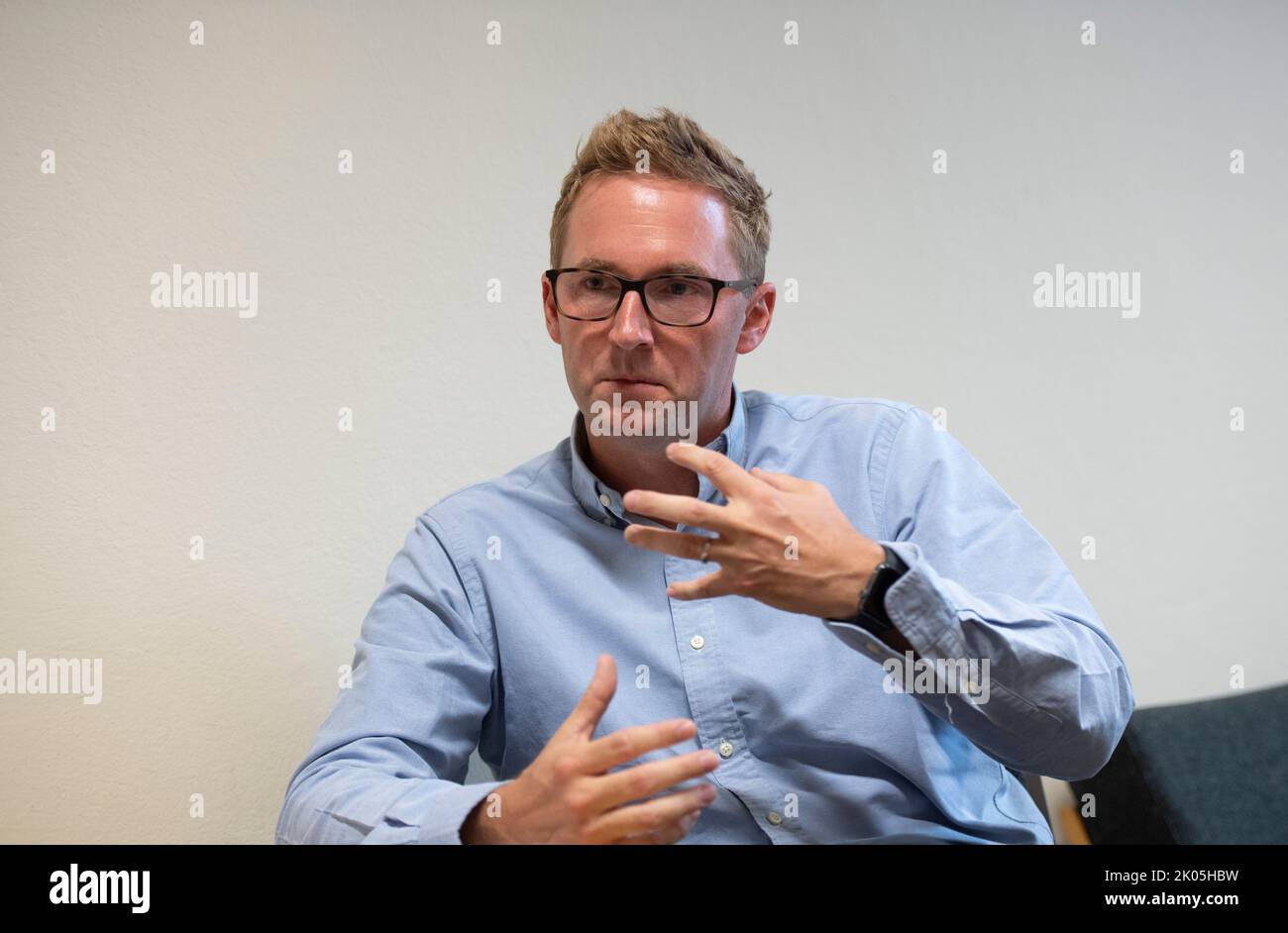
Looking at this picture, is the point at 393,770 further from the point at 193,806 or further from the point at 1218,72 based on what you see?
the point at 1218,72

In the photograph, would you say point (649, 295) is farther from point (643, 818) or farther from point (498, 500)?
point (643, 818)

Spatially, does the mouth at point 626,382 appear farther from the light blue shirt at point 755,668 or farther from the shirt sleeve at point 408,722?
the shirt sleeve at point 408,722

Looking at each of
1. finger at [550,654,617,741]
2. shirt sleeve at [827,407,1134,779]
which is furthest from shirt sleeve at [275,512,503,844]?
shirt sleeve at [827,407,1134,779]

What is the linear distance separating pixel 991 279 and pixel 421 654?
1353mm

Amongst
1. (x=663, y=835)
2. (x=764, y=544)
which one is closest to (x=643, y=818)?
(x=663, y=835)

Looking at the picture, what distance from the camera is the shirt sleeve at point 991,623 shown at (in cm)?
112

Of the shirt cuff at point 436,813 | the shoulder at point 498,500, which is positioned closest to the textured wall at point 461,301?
the shoulder at point 498,500

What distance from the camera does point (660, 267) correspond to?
4.61ft

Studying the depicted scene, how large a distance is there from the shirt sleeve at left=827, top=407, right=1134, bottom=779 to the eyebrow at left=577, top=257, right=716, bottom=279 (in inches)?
13.8

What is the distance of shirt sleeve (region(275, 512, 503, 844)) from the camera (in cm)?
110

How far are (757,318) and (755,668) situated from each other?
542 millimetres

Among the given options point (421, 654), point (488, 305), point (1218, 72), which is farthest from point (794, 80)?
point (421, 654)

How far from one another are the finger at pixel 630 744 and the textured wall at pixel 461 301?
2.98 ft

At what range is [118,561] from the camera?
5.65ft
